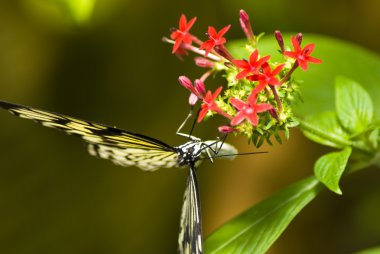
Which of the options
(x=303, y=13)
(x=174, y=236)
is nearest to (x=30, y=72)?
(x=174, y=236)

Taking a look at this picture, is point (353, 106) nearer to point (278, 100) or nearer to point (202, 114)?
point (278, 100)

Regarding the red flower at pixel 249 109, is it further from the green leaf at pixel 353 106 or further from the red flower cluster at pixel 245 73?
the green leaf at pixel 353 106

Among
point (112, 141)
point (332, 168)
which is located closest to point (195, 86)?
point (112, 141)

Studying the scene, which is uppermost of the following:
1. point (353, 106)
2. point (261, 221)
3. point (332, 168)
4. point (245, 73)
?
point (245, 73)

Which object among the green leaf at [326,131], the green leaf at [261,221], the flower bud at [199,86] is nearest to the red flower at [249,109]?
the flower bud at [199,86]

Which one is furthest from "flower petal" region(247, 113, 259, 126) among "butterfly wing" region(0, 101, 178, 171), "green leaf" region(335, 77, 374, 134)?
"green leaf" region(335, 77, 374, 134)

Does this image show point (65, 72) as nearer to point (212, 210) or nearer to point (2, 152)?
point (2, 152)
